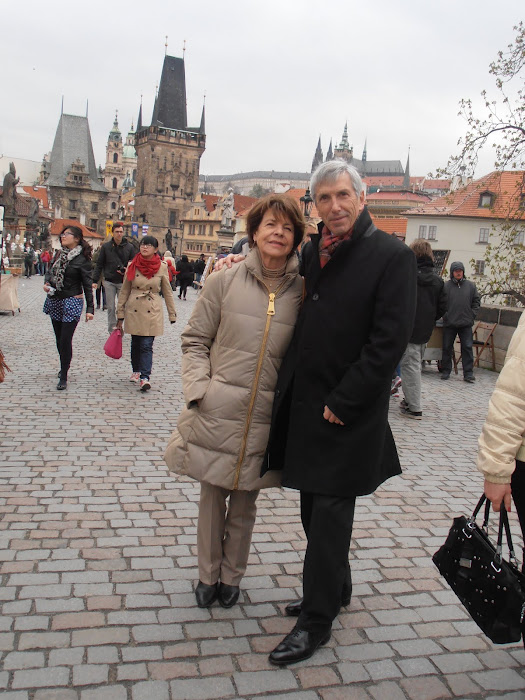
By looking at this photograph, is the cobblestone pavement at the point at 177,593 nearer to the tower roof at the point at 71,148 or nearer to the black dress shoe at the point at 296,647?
the black dress shoe at the point at 296,647

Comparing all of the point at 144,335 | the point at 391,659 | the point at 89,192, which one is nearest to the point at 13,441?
the point at 144,335

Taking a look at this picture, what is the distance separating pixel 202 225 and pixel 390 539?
311 ft

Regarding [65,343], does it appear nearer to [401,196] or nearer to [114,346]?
[114,346]

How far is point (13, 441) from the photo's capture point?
5969mm

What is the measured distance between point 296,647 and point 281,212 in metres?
1.91

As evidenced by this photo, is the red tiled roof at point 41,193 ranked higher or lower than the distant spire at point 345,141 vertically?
lower

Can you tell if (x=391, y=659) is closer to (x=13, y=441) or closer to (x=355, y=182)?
(x=355, y=182)

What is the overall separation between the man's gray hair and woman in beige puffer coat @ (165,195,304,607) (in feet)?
0.82

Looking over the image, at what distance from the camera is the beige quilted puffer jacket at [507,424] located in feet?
8.34

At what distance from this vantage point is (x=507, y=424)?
8.37 feet

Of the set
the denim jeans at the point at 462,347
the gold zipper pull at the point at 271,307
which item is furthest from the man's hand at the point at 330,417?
the denim jeans at the point at 462,347

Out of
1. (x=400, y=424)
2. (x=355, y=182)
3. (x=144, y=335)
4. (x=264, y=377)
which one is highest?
(x=355, y=182)

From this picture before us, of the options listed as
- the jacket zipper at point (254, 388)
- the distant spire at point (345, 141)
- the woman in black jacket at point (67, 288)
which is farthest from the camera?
the distant spire at point (345, 141)

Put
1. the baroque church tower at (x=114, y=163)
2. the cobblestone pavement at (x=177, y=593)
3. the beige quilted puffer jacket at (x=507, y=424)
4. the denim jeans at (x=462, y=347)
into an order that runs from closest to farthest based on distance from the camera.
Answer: the beige quilted puffer jacket at (x=507, y=424)
the cobblestone pavement at (x=177, y=593)
the denim jeans at (x=462, y=347)
the baroque church tower at (x=114, y=163)
